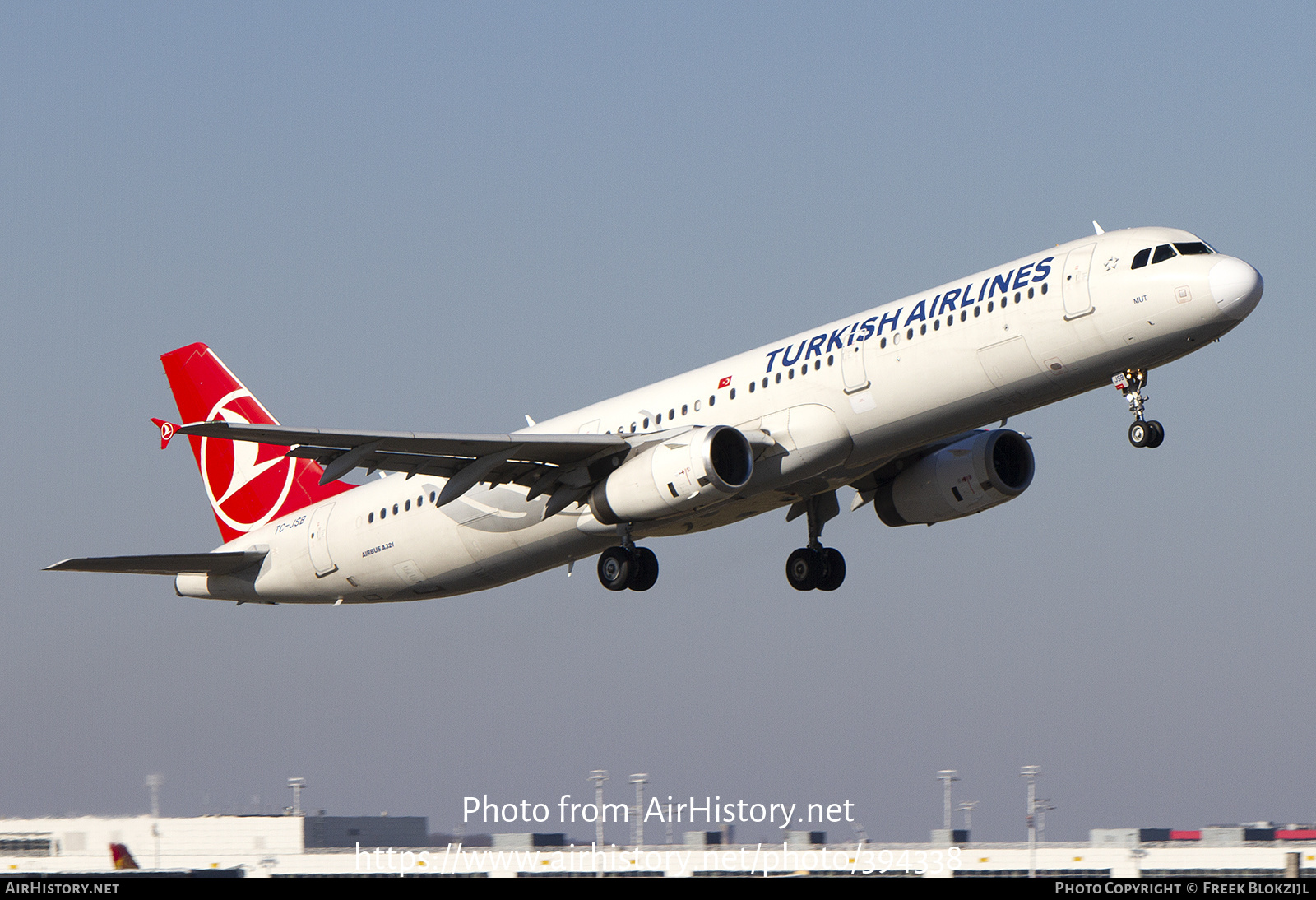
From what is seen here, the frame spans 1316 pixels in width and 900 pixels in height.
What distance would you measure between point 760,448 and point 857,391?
8.14ft

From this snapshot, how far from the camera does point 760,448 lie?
34.9 meters

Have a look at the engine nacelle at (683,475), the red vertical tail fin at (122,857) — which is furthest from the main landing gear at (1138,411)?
the red vertical tail fin at (122,857)

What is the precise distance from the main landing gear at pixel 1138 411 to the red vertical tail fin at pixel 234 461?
2095cm

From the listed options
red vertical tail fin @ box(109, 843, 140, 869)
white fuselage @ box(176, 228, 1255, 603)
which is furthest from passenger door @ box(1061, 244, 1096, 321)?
red vertical tail fin @ box(109, 843, 140, 869)

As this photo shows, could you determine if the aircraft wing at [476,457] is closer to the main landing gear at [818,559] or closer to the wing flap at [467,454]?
the wing flap at [467,454]

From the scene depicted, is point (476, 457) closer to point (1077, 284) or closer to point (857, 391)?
point (857, 391)

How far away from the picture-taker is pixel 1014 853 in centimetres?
4612

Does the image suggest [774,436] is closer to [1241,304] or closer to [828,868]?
[1241,304]

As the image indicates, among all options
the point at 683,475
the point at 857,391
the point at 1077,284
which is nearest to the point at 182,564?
the point at 683,475

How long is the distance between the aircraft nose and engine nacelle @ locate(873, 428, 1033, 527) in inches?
348

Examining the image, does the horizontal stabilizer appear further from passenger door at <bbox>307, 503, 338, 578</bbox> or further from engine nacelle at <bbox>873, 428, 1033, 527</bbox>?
engine nacelle at <bbox>873, 428, 1033, 527</bbox>

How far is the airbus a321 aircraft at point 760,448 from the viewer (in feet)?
105

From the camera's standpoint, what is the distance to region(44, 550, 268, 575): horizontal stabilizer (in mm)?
40562

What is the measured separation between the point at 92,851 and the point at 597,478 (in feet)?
79.6
